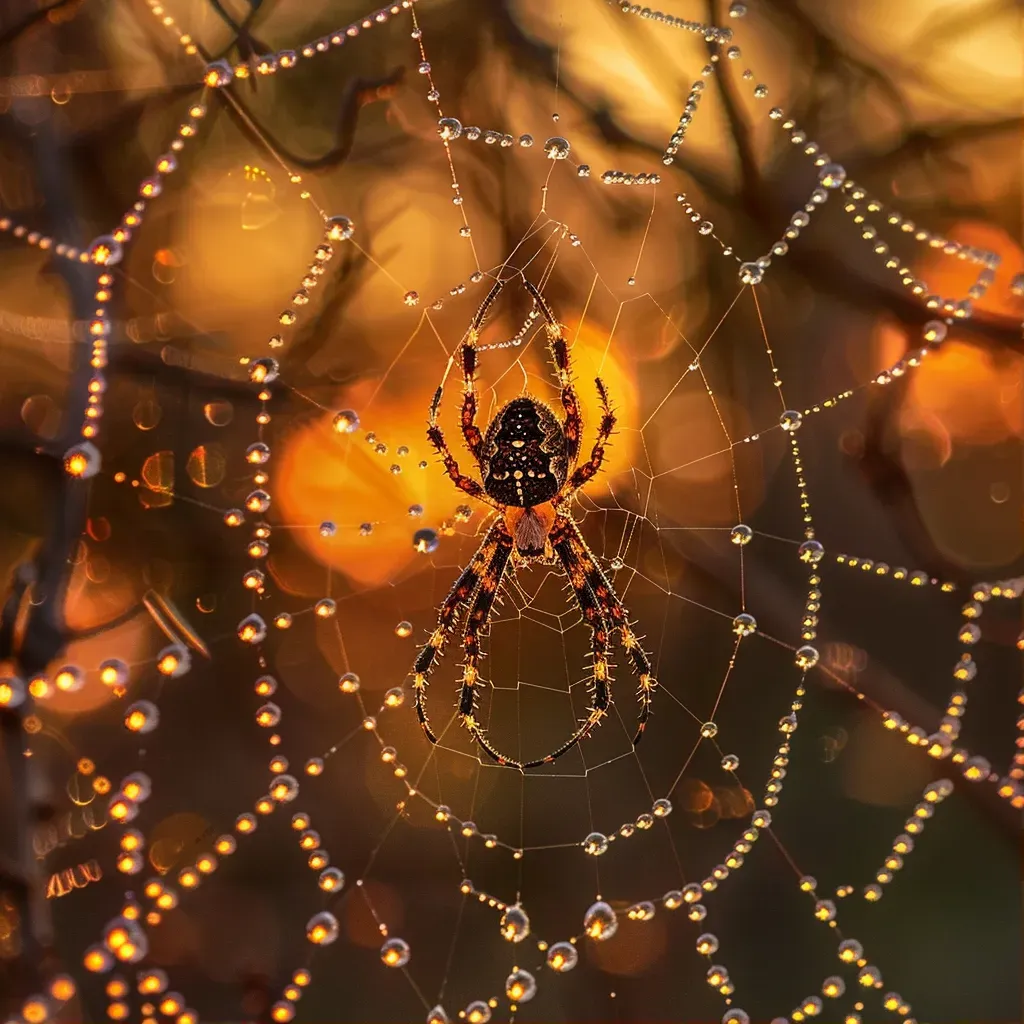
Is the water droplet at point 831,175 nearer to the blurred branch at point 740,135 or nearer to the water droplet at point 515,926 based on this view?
the blurred branch at point 740,135

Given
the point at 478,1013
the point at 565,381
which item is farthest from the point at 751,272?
the point at 478,1013

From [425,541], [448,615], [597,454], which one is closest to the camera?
[425,541]

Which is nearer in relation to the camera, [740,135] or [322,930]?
[322,930]

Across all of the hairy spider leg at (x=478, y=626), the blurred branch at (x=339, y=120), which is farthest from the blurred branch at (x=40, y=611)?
the hairy spider leg at (x=478, y=626)

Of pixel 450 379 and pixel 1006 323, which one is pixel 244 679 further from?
pixel 1006 323

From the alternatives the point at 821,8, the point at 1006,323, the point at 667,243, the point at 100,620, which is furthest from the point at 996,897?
the point at 100,620

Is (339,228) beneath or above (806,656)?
above

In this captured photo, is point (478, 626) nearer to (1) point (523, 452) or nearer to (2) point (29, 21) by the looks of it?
(1) point (523, 452)
